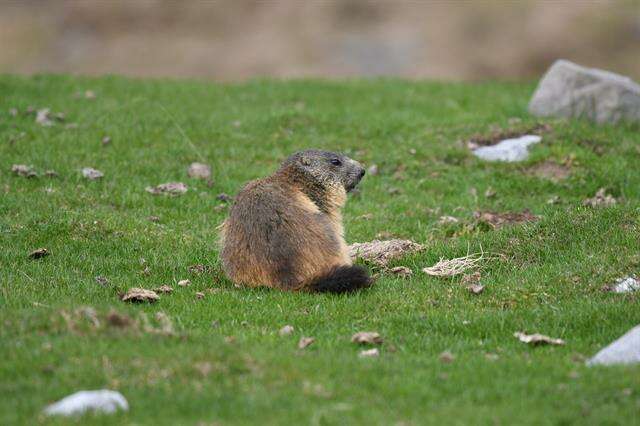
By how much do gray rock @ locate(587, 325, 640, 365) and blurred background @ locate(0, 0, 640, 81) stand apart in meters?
24.7

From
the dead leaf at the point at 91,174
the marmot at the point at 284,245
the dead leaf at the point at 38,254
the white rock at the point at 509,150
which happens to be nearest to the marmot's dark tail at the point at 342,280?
the marmot at the point at 284,245

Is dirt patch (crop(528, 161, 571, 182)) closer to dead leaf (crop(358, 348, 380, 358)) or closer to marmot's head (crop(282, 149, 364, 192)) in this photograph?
marmot's head (crop(282, 149, 364, 192))

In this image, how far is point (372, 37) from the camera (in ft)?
119

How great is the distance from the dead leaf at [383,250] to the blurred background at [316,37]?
20375 mm

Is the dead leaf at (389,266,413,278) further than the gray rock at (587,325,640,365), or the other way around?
the dead leaf at (389,266,413,278)

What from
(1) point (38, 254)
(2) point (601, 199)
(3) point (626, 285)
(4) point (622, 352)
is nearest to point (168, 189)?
(1) point (38, 254)

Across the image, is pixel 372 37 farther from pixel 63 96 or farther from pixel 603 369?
pixel 603 369

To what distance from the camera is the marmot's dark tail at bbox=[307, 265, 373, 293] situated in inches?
408

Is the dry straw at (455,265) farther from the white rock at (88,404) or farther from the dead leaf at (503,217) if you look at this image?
the white rock at (88,404)

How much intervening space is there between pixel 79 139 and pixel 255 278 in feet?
25.6

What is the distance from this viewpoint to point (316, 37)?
3628 centimetres

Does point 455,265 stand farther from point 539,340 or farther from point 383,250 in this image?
point 539,340

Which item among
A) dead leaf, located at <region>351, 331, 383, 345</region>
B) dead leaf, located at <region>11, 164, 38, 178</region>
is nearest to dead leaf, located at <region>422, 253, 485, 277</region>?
dead leaf, located at <region>351, 331, 383, 345</region>

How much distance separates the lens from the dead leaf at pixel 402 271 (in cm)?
1155
